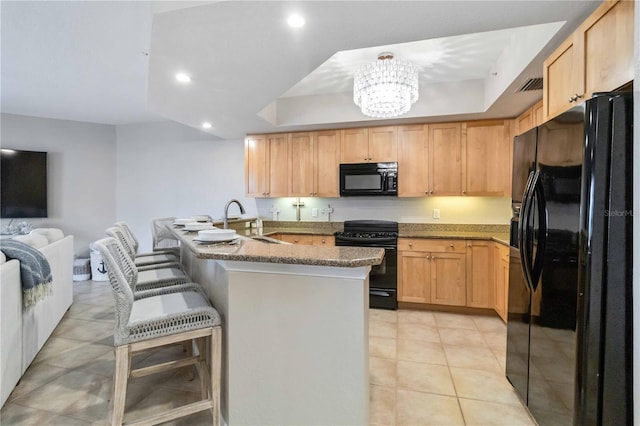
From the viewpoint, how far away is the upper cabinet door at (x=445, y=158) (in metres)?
3.74

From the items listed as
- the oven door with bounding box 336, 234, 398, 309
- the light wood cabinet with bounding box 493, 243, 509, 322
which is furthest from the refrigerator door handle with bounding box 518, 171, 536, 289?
the oven door with bounding box 336, 234, 398, 309

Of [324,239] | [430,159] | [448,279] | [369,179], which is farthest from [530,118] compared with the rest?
[324,239]

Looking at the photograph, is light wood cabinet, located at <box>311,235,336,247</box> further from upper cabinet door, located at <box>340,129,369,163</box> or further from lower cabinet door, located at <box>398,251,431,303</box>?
upper cabinet door, located at <box>340,129,369,163</box>

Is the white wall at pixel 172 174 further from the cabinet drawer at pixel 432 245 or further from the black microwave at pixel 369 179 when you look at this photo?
the cabinet drawer at pixel 432 245

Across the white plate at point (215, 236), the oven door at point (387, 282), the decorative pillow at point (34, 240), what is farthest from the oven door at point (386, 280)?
the decorative pillow at point (34, 240)

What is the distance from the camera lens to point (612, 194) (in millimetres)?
1257

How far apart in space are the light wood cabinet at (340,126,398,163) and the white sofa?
10.8 feet

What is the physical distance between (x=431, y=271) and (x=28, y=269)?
A: 3662 mm

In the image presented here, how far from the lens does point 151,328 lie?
58.1 inches

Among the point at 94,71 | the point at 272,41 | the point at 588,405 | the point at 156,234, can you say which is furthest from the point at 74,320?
the point at 588,405

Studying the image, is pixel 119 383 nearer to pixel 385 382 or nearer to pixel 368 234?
pixel 385 382

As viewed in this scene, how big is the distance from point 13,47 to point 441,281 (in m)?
4.69

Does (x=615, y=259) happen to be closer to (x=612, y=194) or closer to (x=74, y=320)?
(x=612, y=194)

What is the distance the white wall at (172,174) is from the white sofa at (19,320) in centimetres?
217
